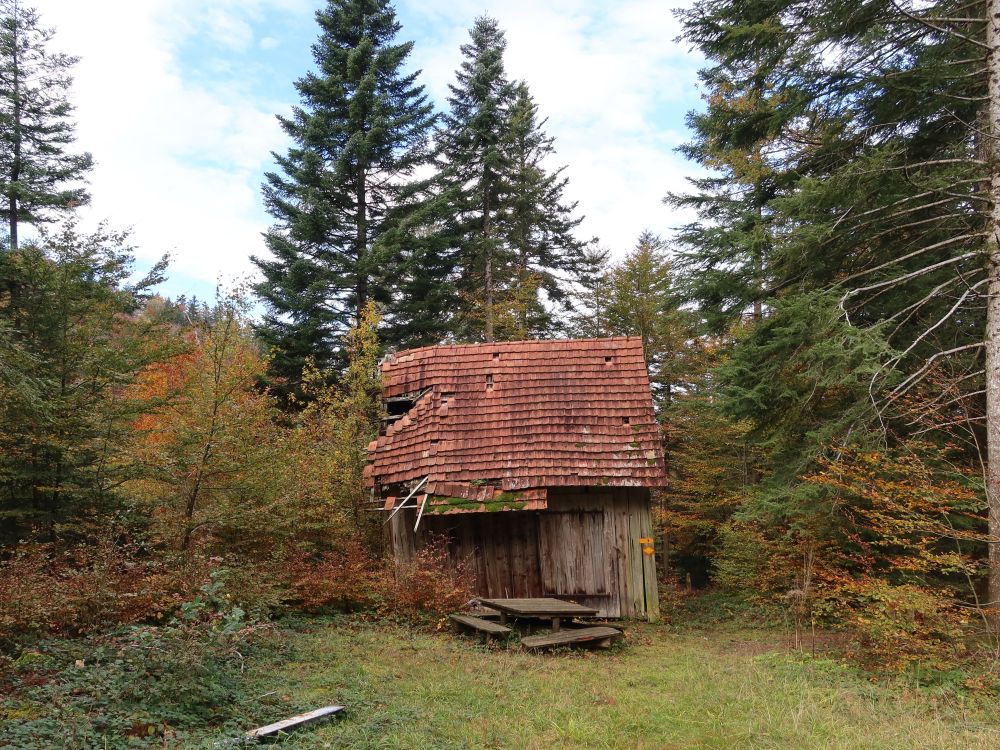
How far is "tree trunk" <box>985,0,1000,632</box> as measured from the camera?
8.09 meters

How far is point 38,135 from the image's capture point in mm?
17016

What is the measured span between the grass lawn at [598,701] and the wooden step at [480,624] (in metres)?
0.40

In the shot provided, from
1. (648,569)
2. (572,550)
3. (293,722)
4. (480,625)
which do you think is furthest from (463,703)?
(648,569)

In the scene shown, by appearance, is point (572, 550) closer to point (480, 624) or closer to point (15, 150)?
point (480, 624)

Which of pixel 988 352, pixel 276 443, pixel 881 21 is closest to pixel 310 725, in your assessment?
pixel 276 443

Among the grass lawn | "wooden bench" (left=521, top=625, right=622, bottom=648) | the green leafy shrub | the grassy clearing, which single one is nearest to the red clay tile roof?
"wooden bench" (left=521, top=625, right=622, bottom=648)

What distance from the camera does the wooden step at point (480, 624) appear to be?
945cm

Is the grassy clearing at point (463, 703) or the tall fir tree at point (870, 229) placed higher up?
the tall fir tree at point (870, 229)

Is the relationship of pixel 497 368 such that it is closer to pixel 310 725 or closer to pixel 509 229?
pixel 310 725

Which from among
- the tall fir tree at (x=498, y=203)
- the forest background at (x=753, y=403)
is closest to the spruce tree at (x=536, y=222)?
the tall fir tree at (x=498, y=203)

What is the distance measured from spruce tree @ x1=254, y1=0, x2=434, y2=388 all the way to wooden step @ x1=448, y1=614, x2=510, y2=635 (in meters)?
13.5

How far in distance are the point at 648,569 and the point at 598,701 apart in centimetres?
613

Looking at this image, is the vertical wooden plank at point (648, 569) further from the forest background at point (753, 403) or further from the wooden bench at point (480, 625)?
the wooden bench at point (480, 625)

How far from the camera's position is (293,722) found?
5449 mm
